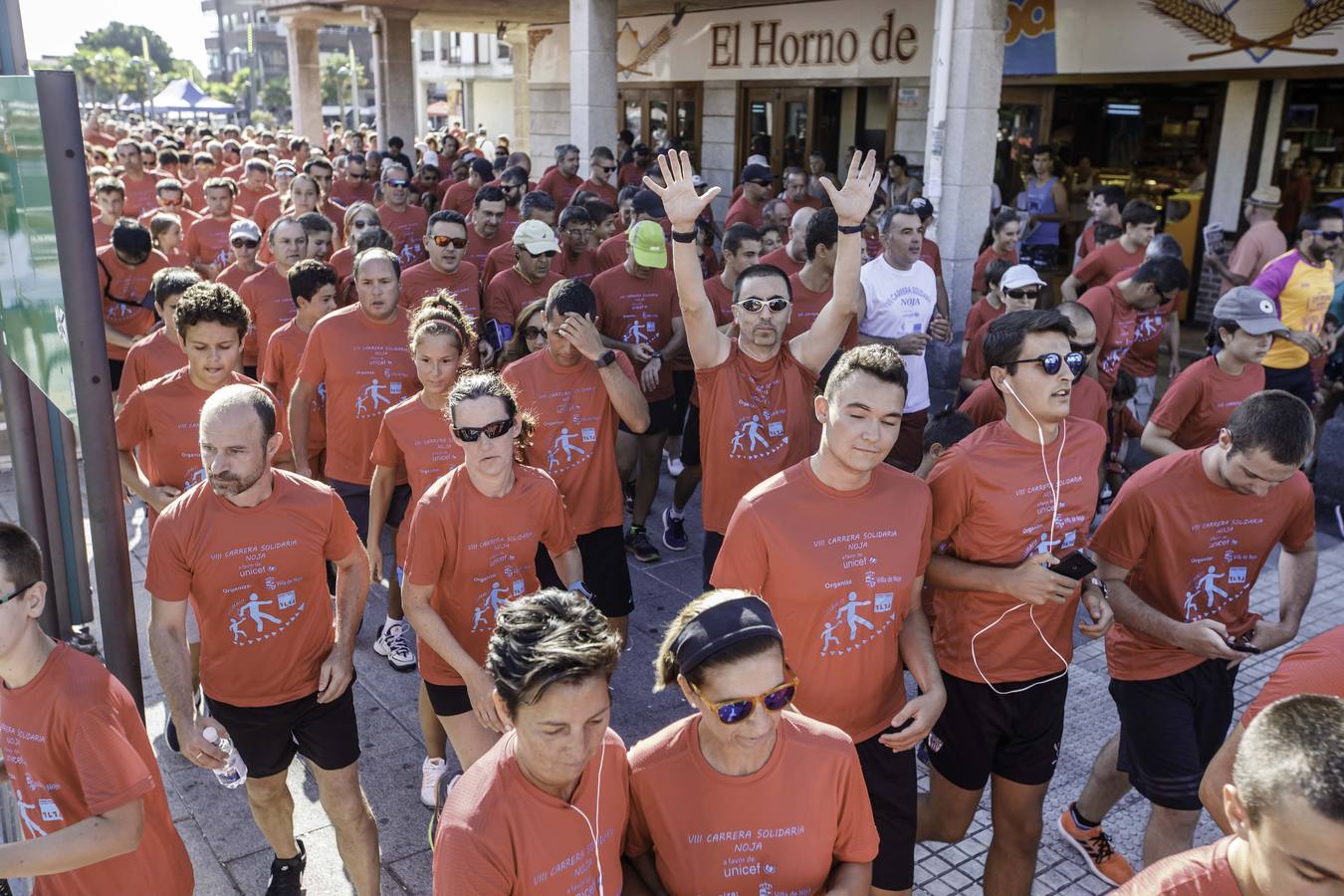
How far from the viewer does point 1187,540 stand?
12.2 feet

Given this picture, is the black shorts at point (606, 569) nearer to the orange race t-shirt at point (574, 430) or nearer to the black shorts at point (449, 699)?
the orange race t-shirt at point (574, 430)

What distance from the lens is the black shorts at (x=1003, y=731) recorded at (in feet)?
11.8

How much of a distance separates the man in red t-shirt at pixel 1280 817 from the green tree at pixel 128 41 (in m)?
103

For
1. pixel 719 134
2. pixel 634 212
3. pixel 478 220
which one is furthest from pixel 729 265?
pixel 719 134

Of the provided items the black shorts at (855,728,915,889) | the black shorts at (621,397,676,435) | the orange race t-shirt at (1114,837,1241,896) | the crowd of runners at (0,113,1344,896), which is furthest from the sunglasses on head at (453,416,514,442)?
the black shorts at (621,397,676,435)

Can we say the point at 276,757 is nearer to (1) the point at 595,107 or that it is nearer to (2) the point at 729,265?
(2) the point at 729,265

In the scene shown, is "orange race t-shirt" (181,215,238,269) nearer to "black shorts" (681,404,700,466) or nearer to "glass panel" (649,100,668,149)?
"black shorts" (681,404,700,466)

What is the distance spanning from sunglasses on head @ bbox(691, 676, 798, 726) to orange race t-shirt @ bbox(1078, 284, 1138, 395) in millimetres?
4759

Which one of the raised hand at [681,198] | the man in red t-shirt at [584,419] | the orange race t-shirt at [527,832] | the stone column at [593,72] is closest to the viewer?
the orange race t-shirt at [527,832]

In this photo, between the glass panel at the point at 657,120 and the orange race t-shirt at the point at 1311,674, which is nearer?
the orange race t-shirt at the point at 1311,674

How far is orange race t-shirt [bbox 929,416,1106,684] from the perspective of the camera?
3.52m

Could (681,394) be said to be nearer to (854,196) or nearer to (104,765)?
(854,196)

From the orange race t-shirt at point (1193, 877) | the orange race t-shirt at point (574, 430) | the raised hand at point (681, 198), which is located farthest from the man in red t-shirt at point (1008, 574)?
the orange race t-shirt at point (574, 430)

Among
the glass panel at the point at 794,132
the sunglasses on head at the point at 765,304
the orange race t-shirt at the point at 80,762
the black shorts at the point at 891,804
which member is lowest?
the black shorts at the point at 891,804
